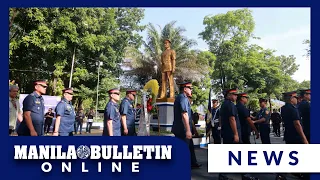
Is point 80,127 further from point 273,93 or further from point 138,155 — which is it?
point 273,93

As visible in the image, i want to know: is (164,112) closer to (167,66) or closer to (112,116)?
(167,66)

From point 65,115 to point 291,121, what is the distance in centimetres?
253

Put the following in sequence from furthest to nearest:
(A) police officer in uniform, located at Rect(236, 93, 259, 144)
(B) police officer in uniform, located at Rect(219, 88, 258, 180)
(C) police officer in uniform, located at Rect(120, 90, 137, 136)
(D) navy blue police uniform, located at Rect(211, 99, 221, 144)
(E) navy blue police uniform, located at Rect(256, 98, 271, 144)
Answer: (D) navy blue police uniform, located at Rect(211, 99, 221, 144)
(E) navy blue police uniform, located at Rect(256, 98, 271, 144)
(C) police officer in uniform, located at Rect(120, 90, 137, 136)
(A) police officer in uniform, located at Rect(236, 93, 259, 144)
(B) police officer in uniform, located at Rect(219, 88, 258, 180)

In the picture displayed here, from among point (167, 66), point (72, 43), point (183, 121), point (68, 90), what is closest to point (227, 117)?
point (183, 121)

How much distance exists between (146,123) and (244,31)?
1.66 metres

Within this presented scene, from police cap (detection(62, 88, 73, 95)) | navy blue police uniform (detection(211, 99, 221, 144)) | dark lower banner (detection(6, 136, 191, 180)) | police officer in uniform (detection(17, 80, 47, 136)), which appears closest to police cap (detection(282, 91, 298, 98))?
navy blue police uniform (detection(211, 99, 221, 144))

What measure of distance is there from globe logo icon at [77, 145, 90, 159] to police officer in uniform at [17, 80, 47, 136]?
517 millimetres

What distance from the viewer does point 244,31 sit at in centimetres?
429

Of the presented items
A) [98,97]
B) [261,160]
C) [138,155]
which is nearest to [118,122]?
[98,97]

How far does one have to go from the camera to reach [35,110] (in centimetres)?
409

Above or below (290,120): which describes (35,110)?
above

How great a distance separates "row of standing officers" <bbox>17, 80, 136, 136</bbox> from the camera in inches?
158

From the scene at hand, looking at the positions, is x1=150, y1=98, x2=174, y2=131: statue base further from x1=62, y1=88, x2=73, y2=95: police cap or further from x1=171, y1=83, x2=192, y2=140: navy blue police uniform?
x1=62, y1=88, x2=73, y2=95: police cap

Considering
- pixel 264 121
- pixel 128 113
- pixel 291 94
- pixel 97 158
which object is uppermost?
pixel 291 94
